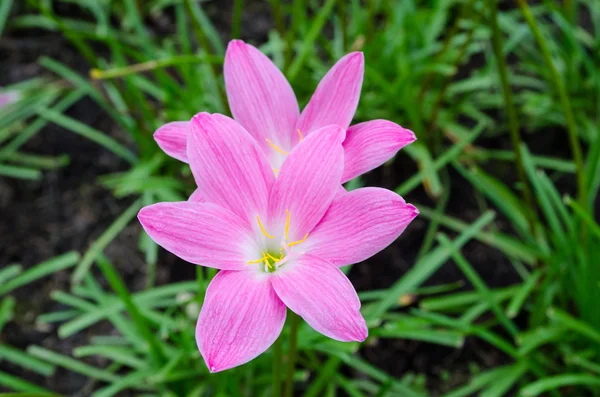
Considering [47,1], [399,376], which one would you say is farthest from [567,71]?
[47,1]

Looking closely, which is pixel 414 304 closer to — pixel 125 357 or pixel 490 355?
pixel 490 355

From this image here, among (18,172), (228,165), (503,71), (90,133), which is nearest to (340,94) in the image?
(228,165)

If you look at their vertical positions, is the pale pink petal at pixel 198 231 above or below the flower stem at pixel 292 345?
above

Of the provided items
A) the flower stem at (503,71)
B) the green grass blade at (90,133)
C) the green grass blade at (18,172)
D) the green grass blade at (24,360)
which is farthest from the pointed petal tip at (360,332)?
the green grass blade at (18,172)

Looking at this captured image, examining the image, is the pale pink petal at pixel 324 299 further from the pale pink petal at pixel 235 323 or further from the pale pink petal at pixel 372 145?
the pale pink petal at pixel 372 145

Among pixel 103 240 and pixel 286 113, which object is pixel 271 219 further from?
pixel 103 240
